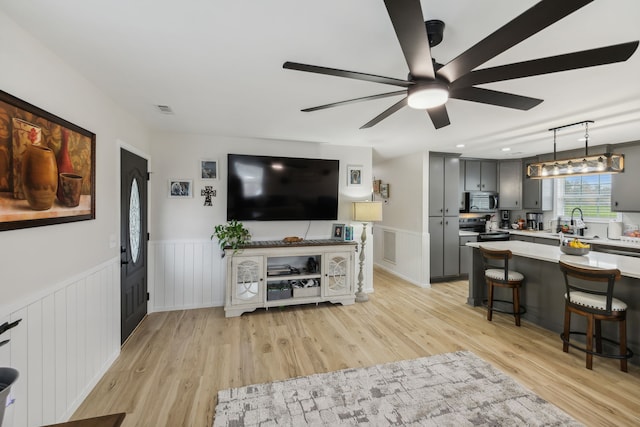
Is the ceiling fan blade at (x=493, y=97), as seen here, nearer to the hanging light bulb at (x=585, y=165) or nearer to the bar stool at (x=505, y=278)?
the hanging light bulb at (x=585, y=165)

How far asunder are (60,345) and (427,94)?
2.70m

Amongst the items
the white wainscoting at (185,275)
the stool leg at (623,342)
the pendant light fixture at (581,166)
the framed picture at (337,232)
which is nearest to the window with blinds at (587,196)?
→ the pendant light fixture at (581,166)

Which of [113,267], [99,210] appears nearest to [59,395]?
[113,267]

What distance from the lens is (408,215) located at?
209 inches

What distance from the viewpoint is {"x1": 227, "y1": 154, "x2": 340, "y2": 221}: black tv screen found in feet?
12.6

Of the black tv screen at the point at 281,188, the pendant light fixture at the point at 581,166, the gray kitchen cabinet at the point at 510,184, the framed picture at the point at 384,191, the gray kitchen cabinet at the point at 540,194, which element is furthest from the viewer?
the framed picture at the point at 384,191

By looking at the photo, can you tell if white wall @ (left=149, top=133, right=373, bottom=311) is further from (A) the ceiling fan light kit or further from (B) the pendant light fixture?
(B) the pendant light fixture

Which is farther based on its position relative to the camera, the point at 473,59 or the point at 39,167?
the point at 39,167

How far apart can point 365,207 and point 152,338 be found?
10.1ft

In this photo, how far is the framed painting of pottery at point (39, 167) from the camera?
140 cm

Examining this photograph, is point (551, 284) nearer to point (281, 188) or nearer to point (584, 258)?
point (584, 258)

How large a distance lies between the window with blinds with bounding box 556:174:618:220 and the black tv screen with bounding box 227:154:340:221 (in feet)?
12.9

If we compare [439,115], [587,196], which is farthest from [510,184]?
[439,115]

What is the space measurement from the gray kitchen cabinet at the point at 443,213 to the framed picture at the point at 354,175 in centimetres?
138
